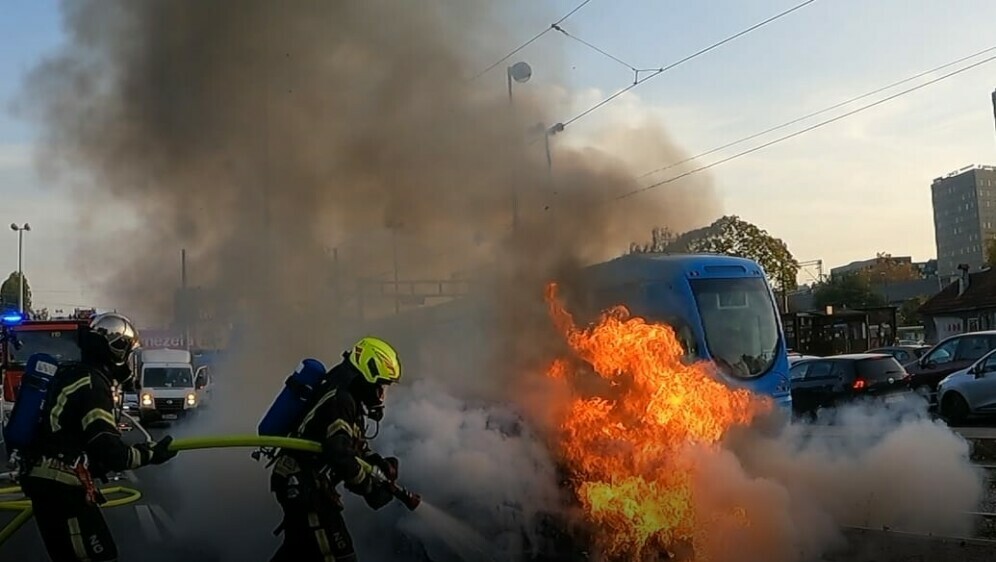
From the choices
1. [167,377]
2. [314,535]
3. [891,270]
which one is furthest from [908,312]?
[314,535]

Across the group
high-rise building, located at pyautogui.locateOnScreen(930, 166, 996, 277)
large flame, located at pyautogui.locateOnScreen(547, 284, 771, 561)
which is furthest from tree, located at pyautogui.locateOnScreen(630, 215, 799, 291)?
high-rise building, located at pyautogui.locateOnScreen(930, 166, 996, 277)

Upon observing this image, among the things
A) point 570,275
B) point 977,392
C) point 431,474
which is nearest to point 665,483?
point 431,474

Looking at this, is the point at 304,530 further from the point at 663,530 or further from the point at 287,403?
the point at 663,530

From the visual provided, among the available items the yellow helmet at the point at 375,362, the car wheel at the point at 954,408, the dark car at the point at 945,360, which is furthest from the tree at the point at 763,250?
the yellow helmet at the point at 375,362

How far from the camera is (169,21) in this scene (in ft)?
38.8

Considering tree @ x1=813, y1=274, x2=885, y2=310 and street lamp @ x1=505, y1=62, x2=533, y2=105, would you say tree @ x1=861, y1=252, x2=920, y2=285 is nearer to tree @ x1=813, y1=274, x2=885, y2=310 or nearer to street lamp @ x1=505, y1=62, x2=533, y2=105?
tree @ x1=813, y1=274, x2=885, y2=310

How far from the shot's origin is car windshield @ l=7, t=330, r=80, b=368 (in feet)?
59.6

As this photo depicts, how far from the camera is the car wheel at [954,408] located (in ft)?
50.0

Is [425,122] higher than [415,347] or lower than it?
higher

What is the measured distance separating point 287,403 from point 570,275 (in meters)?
5.91

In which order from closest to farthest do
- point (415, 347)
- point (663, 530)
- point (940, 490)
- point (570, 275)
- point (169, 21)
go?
point (663, 530) → point (940, 490) → point (570, 275) → point (169, 21) → point (415, 347)

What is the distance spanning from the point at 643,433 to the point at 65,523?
369cm

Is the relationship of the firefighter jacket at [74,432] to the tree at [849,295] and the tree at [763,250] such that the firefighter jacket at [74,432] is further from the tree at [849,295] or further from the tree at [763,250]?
the tree at [849,295]

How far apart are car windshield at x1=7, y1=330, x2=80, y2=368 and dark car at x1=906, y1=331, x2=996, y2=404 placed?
16.2m
